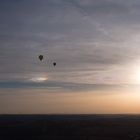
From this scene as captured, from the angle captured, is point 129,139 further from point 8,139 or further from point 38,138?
point 8,139

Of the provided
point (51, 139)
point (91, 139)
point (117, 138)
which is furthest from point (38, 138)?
point (117, 138)

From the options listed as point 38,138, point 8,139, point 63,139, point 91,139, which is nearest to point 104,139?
point 91,139

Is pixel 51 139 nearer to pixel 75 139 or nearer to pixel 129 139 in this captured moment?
pixel 75 139

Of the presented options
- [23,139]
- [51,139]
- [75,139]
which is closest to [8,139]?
[23,139]

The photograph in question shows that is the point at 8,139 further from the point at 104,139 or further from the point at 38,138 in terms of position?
the point at 104,139

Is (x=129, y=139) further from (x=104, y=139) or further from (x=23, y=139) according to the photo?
(x=23, y=139)

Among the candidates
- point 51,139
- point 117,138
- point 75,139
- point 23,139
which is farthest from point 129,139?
point 23,139
